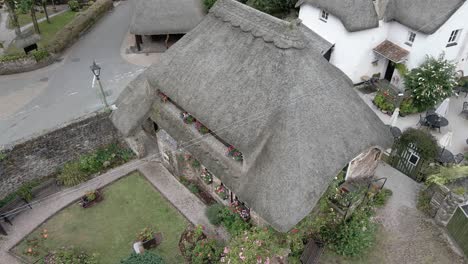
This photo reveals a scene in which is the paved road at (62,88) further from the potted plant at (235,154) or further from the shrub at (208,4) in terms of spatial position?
the potted plant at (235,154)

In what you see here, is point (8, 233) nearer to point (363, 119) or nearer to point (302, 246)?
point (302, 246)

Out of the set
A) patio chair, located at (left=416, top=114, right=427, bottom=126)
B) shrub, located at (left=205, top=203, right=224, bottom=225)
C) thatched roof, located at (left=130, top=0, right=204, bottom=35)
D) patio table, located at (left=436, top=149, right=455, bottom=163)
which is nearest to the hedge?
thatched roof, located at (left=130, top=0, right=204, bottom=35)

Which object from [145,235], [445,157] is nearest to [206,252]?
[145,235]

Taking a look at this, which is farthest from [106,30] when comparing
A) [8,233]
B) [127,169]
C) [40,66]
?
[8,233]

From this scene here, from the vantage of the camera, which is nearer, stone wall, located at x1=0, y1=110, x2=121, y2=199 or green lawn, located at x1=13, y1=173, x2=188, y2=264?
green lawn, located at x1=13, y1=173, x2=188, y2=264

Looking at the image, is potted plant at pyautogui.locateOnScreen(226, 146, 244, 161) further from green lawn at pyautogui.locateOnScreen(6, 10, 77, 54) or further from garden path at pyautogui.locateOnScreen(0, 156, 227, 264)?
green lawn at pyautogui.locateOnScreen(6, 10, 77, 54)

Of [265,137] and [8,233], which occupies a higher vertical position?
[265,137]

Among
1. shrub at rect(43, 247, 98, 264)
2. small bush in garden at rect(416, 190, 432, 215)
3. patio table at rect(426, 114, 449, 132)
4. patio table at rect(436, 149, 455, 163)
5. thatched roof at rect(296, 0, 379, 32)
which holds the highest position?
thatched roof at rect(296, 0, 379, 32)
